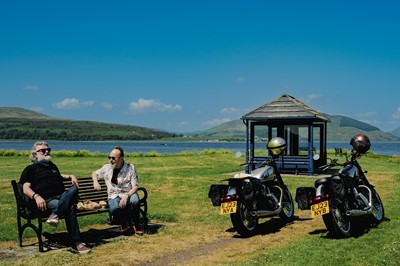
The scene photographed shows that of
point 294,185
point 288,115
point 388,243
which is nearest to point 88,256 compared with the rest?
point 388,243

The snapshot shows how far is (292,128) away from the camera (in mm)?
22844

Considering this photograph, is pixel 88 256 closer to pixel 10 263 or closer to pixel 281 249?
pixel 10 263

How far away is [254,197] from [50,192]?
11.5 ft

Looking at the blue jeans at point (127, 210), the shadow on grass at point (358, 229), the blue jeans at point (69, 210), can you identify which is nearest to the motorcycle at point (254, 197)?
the shadow on grass at point (358, 229)

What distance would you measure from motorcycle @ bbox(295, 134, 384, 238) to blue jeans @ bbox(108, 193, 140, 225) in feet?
10.1

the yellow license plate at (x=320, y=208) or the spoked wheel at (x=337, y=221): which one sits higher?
the yellow license plate at (x=320, y=208)

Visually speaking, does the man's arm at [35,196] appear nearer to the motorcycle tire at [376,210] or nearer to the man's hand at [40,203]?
the man's hand at [40,203]

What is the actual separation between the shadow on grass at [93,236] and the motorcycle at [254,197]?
1557 millimetres

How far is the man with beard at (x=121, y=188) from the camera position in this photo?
28.3 feet

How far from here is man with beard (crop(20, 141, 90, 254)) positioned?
296 inches

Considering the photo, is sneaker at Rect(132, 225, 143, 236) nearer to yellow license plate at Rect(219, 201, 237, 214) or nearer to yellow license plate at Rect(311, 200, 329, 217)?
yellow license plate at Rect(219, 201, 237, 214)

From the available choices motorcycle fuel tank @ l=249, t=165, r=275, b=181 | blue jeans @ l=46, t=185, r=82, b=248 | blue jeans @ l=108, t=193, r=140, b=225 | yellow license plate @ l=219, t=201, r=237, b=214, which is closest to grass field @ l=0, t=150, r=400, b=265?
blue jeans @ l=46, t=185, r=82, b=248

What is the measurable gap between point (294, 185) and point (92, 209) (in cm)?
981

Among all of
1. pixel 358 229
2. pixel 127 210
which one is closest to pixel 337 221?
pixel 358 229
